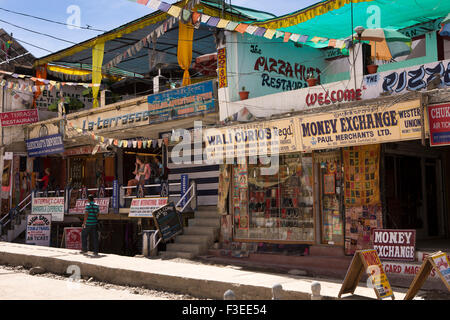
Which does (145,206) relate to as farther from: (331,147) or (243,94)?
(331,147)

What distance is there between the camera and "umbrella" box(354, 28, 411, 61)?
36.8 ft

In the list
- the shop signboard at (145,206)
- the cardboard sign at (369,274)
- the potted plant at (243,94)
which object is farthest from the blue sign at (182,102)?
the cardboard sign at (369,274)

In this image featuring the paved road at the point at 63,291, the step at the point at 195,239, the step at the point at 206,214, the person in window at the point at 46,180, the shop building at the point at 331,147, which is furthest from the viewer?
the person in window at the point at 46,180

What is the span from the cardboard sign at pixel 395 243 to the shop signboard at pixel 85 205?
10332mm

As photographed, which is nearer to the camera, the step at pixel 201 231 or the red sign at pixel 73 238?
the step at pixel 201 231

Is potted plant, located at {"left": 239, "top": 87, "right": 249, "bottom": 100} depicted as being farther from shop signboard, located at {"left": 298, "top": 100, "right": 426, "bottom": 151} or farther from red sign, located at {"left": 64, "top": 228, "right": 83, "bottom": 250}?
red sign, located at {"left": 64, "top": 228, "right": 83, "bottom": 250}

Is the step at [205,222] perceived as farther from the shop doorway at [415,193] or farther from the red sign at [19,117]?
the red sign at [19,117]

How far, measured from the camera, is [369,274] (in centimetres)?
736

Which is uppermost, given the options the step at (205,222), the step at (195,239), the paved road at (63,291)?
the step at (205,222)

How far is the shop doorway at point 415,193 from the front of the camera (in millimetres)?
13102

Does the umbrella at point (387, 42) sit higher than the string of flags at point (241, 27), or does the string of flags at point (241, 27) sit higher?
the string of flags at point (241, 27)

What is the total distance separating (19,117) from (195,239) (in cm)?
1272

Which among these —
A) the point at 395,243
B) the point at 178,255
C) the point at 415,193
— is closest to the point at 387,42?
the point at 415,193

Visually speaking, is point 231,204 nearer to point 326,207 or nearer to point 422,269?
point 326,207
